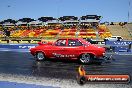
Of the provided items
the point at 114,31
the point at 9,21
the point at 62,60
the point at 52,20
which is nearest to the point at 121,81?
the point at 62,60

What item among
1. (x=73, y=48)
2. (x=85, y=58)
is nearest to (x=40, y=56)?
(x=73, y=48)

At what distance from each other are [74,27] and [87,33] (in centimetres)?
933

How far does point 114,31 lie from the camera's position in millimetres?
66062

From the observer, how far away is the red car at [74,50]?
1455cm

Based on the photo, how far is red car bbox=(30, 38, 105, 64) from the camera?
1455 cm

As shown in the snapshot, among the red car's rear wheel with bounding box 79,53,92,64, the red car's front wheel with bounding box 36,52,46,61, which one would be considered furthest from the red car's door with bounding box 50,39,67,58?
the red car's rear wheel with bounding box 79,53,92,64

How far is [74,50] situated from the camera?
585 inches

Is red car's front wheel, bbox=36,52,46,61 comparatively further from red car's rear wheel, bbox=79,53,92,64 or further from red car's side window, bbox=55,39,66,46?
red car's rear wheel, bbox=79,53,92,64

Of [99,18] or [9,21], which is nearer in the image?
[99,18]

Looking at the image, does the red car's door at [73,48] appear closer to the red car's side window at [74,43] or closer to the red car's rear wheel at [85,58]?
the red car's side window at [74,43]

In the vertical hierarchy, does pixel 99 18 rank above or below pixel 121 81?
above

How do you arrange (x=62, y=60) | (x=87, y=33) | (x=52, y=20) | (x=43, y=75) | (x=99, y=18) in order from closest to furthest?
(x=43, y=75) < (x=62, y=60) < (x=87, y=33) < (x=99, y=18) < (x=52, y=20)

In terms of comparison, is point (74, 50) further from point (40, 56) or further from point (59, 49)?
point (40, 56)

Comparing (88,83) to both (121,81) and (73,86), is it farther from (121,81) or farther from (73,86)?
(121,81)
